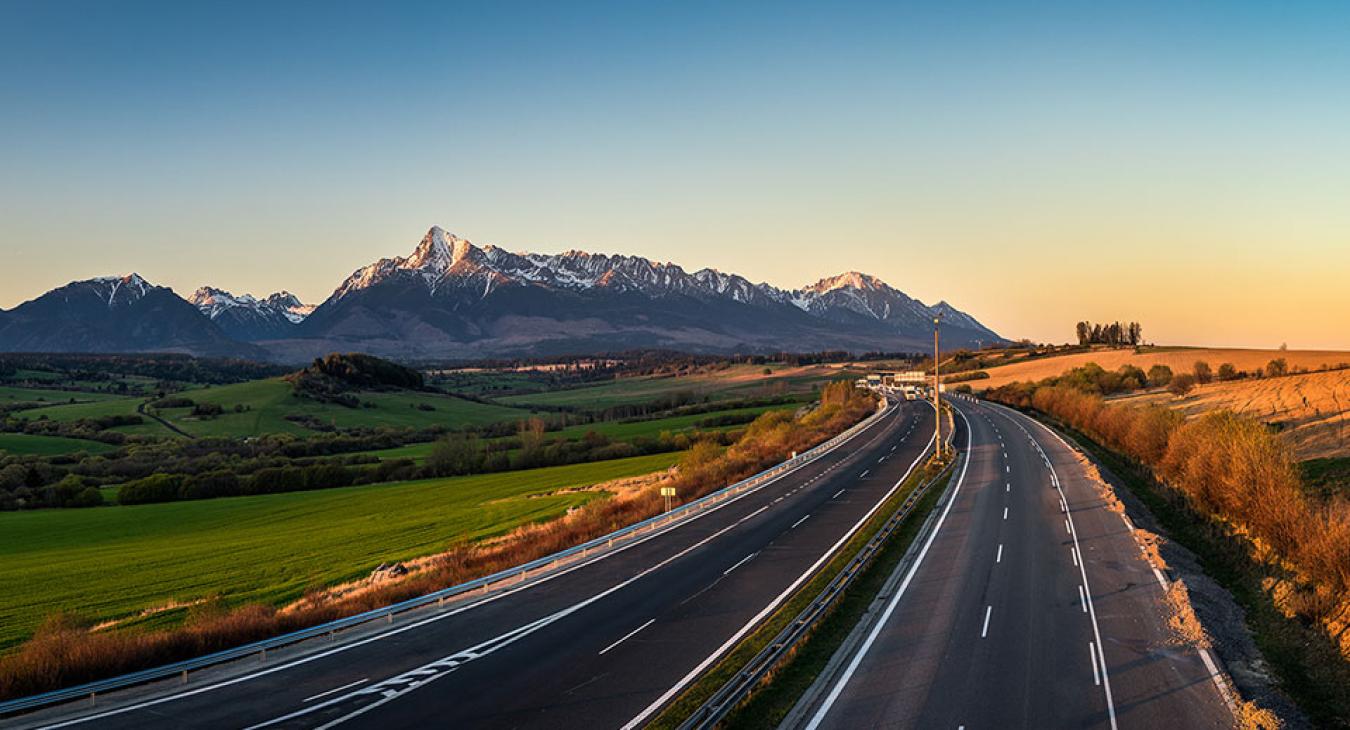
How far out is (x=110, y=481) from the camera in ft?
278

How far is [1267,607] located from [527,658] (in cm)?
2390

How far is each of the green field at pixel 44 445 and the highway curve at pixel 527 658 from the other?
10008 centimetres

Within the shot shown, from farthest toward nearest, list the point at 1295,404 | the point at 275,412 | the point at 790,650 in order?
1. the point at 275,412
2. the point at 1295,404
3. the point at 790,650

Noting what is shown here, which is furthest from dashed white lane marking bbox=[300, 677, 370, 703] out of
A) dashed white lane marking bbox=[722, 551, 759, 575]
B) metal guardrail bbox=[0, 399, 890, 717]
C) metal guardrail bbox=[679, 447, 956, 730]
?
dashed white lane marking bbox=[722, 551, 759, 575]

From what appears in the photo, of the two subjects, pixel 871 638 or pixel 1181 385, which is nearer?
pixel 871 638

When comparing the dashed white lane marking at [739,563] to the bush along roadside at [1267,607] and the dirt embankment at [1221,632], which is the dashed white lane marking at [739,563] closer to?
the dirt embankment at [1221,632]

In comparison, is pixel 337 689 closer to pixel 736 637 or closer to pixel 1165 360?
pixel 736 637

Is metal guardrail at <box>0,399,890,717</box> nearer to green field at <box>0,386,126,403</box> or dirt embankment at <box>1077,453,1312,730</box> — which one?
dirt embankment at <box>1077,453,1312,730</box>

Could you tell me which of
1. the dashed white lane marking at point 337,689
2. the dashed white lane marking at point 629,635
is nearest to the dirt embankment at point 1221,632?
the dashed white lane marking at point 629,635

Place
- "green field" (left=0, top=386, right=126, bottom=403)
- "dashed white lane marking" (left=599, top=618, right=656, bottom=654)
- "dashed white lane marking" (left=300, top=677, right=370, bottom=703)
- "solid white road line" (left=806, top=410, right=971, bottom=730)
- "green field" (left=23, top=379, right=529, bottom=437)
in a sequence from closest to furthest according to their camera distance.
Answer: "solid white road line" (left=806, top=410, right=971, bottom=730) → "dashed white lane marking" (left=300, top=677, right=370, bottom=703) → "dashed white lane marking" (left=599, top=618, right=656, bottom=654) → "green field" (left=23, top=379, right=529, bottom=437) → "green field" (left=0, top=386, right=126, bottom=403)

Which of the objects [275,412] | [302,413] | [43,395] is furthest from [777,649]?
[43,395]

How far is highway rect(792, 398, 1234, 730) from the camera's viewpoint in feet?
55.1

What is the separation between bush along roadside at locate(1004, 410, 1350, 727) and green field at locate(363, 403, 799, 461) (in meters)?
69.7

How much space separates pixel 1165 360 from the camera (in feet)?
473
